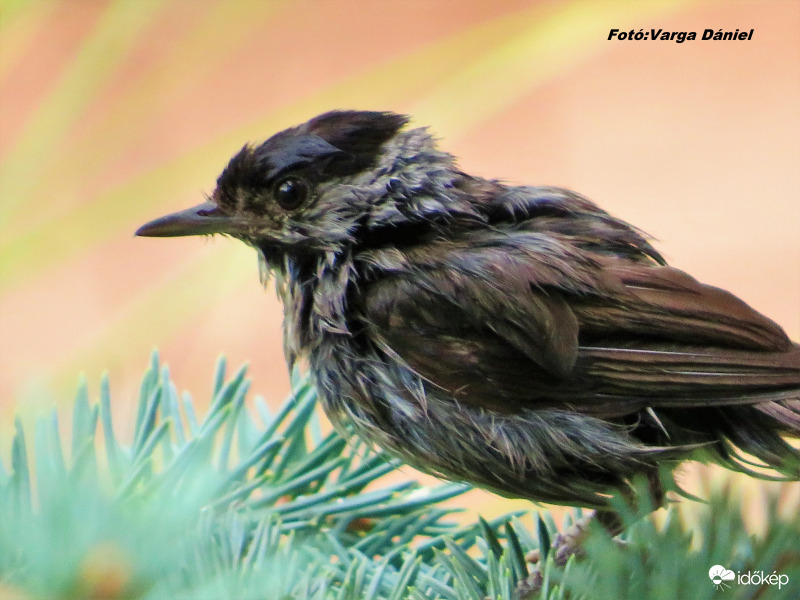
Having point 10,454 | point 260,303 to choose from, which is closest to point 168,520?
point 10,454

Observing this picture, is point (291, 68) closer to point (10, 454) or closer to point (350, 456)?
point (350, 456)

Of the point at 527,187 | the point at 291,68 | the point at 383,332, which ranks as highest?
the point at 291,68

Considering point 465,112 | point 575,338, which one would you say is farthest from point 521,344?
point 465,112

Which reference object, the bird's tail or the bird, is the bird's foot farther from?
the bird's tail

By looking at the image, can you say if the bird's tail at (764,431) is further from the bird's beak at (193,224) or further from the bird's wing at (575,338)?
the bird's beak at (193,224)

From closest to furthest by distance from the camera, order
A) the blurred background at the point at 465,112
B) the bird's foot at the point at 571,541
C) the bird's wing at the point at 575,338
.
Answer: the bird's wing at the point at 575,338 < the bird's foot at the point at 571,541 < the blurred background at the point at 465,112

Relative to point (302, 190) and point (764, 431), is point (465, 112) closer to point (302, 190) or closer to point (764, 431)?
point (302, 190)

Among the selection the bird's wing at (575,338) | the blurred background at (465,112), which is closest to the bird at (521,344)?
the bird's wing at (575,338)
